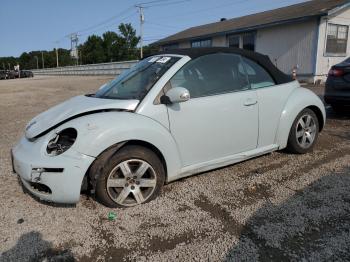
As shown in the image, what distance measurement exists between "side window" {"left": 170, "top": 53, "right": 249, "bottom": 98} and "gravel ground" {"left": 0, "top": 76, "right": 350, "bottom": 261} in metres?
1.12

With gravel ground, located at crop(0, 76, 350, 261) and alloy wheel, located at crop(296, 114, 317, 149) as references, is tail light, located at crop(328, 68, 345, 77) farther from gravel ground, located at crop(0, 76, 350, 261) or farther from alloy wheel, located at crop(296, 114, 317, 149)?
gravel ground, located at crop(0, 76, 350, 261)

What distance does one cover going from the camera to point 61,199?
3.10m

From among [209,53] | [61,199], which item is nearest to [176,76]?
[209,53]

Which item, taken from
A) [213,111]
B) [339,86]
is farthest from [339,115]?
[213,111]

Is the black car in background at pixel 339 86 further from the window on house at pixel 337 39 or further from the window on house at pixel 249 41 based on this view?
the window on house at pixel 249 41

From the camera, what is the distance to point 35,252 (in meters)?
2.69

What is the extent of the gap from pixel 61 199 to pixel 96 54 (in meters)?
84.6

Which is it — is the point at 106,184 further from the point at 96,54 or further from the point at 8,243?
the point at 96,54

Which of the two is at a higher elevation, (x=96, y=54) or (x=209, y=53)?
(x=96, y=54)

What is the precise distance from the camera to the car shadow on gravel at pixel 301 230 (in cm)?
257

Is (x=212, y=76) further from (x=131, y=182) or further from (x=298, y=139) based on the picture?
(x=298, y=139)

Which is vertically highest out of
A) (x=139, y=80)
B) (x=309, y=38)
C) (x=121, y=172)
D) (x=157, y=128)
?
(x=309, y=38)

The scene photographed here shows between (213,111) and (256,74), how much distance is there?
3.26 feet

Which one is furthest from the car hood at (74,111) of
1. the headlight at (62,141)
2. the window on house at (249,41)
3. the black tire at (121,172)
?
the window on house at (249,41)
